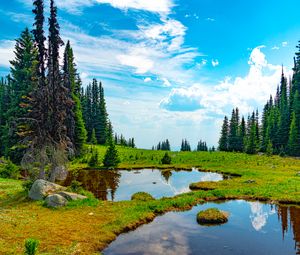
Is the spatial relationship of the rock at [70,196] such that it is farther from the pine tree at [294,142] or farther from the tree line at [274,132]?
the pine tree at [294,142]

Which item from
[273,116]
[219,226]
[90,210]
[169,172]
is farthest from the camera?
[273,116]

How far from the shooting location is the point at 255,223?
69.5 feet

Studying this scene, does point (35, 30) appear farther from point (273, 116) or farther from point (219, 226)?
point (273, 116)

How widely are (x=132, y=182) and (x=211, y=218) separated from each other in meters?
18.3

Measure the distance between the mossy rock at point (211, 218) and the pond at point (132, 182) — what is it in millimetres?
Answer: 8804

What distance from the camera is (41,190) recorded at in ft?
81.8

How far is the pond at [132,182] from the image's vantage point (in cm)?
3162

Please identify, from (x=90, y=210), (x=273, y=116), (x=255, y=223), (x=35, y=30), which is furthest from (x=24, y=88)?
(x=273, y=116)

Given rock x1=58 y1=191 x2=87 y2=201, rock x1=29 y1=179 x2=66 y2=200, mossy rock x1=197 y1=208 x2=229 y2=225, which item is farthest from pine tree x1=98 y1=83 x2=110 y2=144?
mossy rock x1=197 y1=208 x2=229 y2=225

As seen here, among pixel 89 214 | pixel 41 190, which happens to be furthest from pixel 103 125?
pixel 89 214

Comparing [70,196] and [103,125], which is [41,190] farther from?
[103,125]

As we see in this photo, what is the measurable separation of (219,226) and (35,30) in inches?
966

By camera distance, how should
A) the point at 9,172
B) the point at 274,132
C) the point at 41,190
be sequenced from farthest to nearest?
the point at 274,132 → the point at 9,172 → the point at 41,190

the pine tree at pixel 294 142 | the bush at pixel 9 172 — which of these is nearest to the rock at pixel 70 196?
the bush at pixel 9 172
